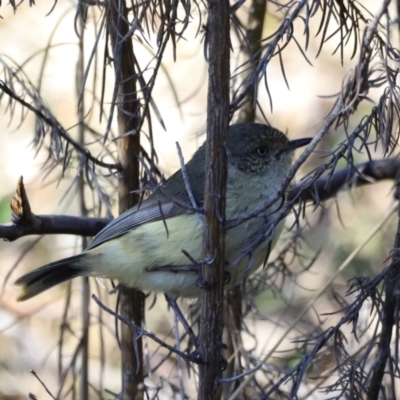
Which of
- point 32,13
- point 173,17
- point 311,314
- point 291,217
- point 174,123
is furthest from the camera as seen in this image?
point 32,13

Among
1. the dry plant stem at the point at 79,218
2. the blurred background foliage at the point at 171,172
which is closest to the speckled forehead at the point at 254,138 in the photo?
the dry plant stem at the point at 79,218

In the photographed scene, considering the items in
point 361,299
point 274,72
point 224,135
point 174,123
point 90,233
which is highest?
point 274,72

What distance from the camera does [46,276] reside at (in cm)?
326

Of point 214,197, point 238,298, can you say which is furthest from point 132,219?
point 214,197

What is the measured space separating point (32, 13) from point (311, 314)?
11.0ft

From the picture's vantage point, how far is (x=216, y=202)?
6.81 feet

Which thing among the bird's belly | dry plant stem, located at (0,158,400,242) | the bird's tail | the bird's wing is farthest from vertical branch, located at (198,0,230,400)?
the bird's tail

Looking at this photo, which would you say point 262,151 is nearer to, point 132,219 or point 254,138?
point 254,138

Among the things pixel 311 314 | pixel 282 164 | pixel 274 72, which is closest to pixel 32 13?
pixel 274 72

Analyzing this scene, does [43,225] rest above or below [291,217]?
below

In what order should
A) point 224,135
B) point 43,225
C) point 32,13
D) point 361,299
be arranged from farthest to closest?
point 32,13 < point 43,225 < point 361,299 < point 224,135

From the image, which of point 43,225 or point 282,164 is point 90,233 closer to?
point 43,225

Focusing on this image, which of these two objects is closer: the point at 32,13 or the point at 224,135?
the point at 224,135

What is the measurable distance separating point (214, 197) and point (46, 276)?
1438mm
